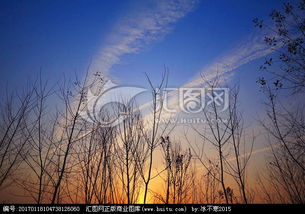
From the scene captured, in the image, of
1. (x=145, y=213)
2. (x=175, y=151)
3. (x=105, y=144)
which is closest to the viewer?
(x=145, y=213)

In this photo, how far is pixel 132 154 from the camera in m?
4.85

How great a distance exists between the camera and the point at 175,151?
764cm

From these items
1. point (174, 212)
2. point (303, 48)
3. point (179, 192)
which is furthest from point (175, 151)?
point (303, 48)

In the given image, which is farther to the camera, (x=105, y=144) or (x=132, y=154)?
(x=105, y=144)

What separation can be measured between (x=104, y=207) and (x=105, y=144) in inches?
74.6

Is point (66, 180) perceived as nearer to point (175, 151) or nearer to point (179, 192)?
point (175, 151)

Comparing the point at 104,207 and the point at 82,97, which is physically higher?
the point at 82,97

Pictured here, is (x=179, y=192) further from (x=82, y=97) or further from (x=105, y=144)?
(x=82, y=97)

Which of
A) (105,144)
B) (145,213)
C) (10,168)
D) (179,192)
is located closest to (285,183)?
(179,192)

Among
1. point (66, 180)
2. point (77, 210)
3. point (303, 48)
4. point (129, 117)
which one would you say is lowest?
point (77, 210)

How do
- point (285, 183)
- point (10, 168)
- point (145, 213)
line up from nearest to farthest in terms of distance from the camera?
point (145, 213) < point (10, 168) < point (285, 183)

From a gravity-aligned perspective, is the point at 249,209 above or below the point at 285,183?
below

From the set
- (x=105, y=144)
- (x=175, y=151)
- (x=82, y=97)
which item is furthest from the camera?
(x=175, y=151)

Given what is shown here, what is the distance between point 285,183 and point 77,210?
731 centimetres
